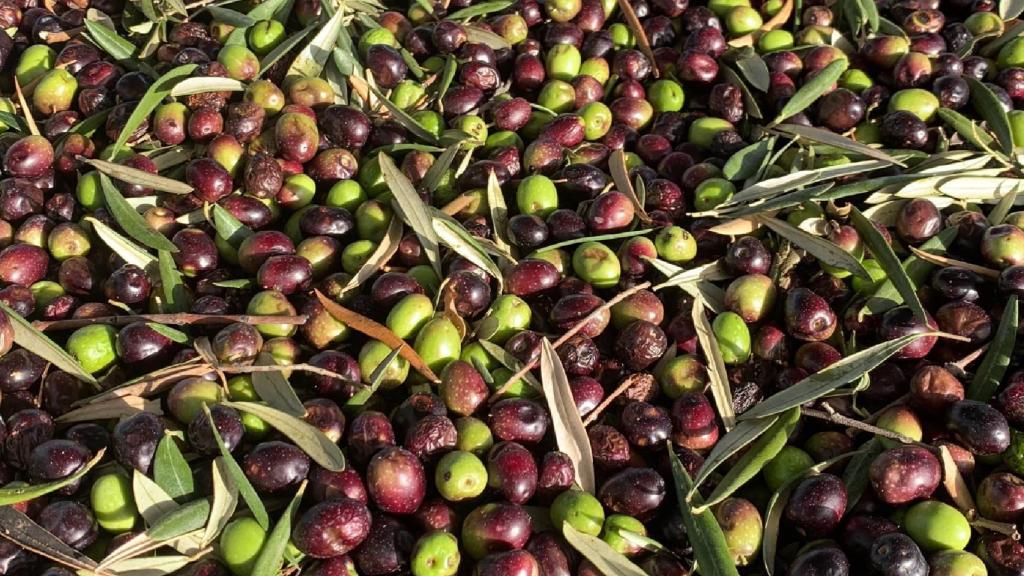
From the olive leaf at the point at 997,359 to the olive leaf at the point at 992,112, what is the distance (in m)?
0.98

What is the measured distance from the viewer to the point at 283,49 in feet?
12.6

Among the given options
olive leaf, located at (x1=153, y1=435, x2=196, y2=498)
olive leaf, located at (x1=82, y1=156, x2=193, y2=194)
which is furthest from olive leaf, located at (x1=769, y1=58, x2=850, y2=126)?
olive leaf, located at (x1=153, y1=435, x2=196, y2=498)

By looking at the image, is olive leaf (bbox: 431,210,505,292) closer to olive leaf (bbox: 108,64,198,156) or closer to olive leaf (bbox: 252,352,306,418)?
olive leaf (bbox: 252,352,306,418)

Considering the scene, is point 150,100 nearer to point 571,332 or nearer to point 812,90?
point 571,332

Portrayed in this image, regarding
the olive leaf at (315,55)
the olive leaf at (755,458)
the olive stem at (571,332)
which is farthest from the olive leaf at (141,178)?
the olive leaf at (755,458)

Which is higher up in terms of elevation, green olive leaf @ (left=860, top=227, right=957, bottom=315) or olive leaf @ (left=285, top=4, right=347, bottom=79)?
olive leaf @ (left=285, top=4, right=347, bottom=79)

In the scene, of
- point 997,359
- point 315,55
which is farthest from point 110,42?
point 997,359

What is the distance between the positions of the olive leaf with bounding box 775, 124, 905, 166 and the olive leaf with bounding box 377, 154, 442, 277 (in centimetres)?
154

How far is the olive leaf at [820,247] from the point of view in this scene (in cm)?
294

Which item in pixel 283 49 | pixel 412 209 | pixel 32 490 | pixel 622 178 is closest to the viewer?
Answer: pixel 32 490

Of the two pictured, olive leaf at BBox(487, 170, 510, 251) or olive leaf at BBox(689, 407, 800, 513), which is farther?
olive leaf at BBox(487, 170, 510, 251)

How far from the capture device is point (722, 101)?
3771 millimetres

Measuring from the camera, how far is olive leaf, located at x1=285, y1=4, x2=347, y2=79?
12.7 ft

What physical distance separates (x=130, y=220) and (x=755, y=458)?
2.32 metres
